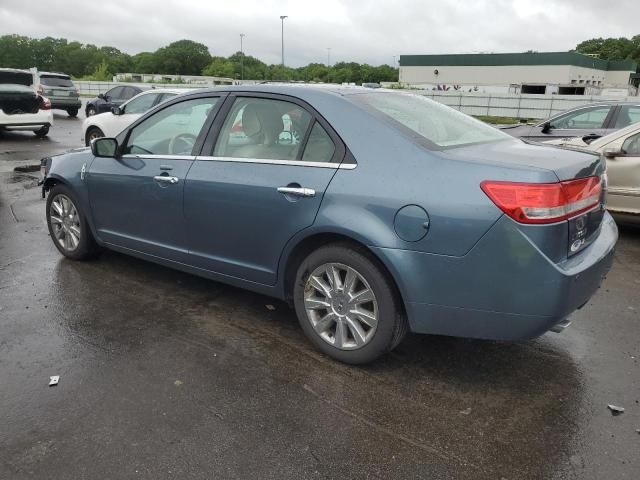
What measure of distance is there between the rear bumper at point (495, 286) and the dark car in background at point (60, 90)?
24.6 meters

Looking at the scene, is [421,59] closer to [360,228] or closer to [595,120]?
[595,120]

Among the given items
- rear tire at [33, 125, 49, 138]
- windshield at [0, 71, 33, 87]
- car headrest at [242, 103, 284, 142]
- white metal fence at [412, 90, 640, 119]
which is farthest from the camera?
white metal fence at [412, 90, 640, 119]

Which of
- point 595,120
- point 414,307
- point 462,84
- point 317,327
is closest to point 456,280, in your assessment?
point 414,307

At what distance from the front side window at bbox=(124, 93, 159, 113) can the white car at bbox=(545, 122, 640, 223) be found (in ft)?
28.8

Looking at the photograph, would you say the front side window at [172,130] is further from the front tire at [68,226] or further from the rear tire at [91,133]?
the rear tire at [91,133]

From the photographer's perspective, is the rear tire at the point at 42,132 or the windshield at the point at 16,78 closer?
the windshield at the point at 16,78

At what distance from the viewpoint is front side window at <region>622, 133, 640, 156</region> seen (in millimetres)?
6352

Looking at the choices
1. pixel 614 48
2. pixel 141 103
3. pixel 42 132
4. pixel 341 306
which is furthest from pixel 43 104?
pixel 614 48

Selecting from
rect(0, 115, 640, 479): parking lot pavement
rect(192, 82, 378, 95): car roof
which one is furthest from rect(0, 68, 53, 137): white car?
rect(192, 82, 378, 95): car roof

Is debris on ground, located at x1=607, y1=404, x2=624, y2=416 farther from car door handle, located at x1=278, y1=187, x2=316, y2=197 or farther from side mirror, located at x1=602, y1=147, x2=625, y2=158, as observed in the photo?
side mirror, located at x1=602, y1=147, x2=625, y2=158

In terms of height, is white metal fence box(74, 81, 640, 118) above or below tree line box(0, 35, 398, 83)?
below

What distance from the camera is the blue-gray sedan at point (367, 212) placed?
2.82m

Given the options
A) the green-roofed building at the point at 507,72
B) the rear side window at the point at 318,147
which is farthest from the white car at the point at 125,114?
the green-roofed building at the point at 507,72

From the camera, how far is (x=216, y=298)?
4492 mm
